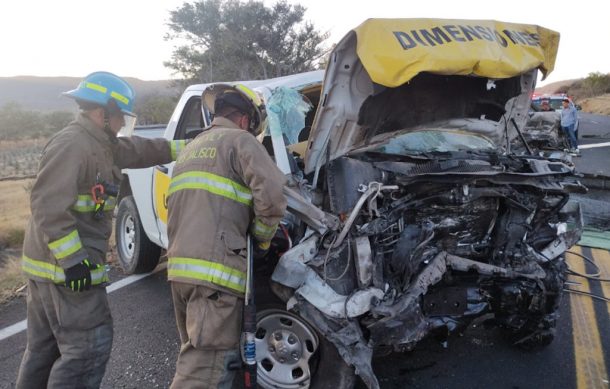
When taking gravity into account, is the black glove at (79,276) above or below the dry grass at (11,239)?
above

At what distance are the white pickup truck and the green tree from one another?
1749cm

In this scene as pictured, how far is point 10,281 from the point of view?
506 cm

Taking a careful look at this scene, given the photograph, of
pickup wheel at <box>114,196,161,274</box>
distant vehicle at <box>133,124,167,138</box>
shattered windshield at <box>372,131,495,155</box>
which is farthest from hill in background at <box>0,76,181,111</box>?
shattered windshield at <box>372,131,495,155</box>

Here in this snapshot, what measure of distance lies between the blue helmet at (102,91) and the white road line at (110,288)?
2497 millimetres

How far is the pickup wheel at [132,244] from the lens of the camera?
194 inches

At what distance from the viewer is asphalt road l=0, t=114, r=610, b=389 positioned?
3156 millimetres

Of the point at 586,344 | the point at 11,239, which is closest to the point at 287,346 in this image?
the point at 586,344

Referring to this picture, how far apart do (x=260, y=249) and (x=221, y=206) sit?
405mm

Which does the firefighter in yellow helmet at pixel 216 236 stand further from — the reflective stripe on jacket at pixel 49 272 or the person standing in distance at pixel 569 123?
the person standing in distance at pixel 569 123

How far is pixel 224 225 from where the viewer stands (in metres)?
2.28

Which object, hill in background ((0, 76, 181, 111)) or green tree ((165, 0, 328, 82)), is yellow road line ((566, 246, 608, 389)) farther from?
hill in background ((0, 76, 181, 111))

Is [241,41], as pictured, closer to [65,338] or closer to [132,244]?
[132,244]

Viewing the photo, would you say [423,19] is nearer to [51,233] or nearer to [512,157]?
[512,157]

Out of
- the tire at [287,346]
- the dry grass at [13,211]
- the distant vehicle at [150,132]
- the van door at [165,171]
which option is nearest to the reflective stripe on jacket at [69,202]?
the tire at [287,346]
